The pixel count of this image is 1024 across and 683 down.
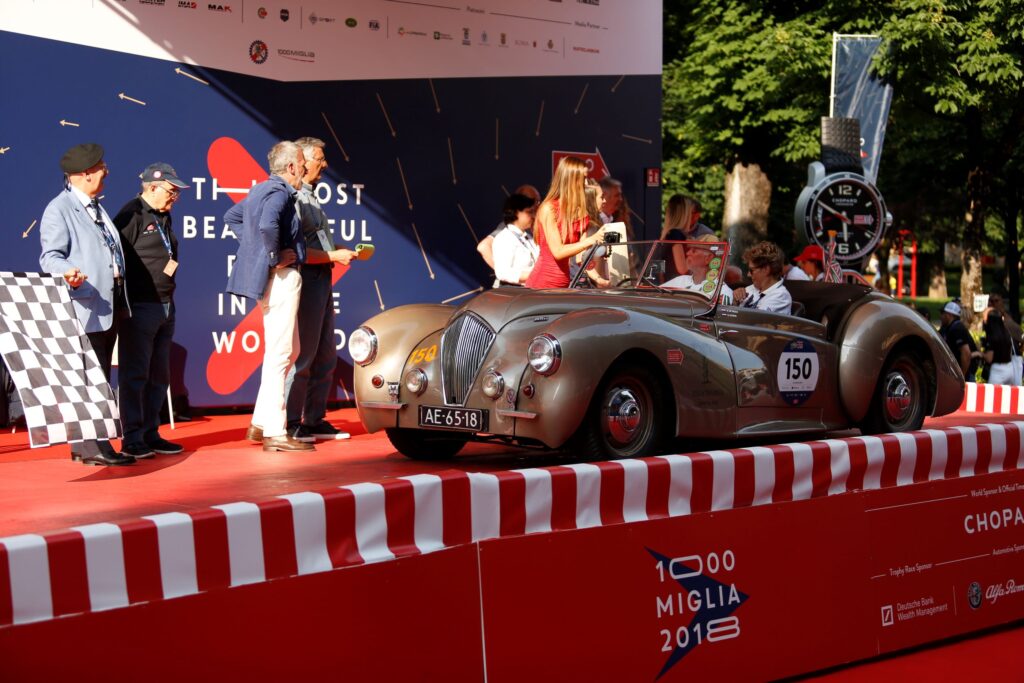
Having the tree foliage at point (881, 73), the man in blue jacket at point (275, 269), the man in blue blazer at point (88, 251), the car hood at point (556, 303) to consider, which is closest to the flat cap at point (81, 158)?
the man in blue blazer at point (88, 251)

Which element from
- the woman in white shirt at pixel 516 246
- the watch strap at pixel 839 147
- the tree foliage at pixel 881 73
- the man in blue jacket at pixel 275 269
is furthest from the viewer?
the tree foliage at pixel 881 73

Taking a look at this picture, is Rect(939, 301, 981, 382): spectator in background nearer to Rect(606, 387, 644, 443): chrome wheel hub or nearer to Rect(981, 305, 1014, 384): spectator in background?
Rect(981, 305, 1014, 384): spectator in background

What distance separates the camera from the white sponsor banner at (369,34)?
10.3 meters

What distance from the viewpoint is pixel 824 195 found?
12.5 metres

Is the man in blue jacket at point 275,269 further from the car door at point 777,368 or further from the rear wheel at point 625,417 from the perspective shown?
the car door at point 777,368

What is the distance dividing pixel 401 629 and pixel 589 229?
5.20m

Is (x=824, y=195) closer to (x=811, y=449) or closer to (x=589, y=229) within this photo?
(x=589, y=229)

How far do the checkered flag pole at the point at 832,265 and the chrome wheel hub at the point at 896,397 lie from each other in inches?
127

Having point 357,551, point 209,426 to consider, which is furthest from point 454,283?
point 357,551

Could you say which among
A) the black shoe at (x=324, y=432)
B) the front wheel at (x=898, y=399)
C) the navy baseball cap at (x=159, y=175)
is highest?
the navy baseball cap at (x=159, y=175)

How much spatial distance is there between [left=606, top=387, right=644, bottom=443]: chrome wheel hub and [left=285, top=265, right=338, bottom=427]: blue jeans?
248 cm

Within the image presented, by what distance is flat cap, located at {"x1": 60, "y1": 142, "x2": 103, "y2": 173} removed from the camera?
301 inches

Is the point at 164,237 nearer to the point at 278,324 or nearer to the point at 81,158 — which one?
the point at 81,158

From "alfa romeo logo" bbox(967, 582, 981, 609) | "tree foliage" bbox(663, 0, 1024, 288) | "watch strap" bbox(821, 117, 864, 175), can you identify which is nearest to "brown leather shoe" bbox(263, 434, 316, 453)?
"alfa romeo logo" bbox(967, 582, 981, 609)
